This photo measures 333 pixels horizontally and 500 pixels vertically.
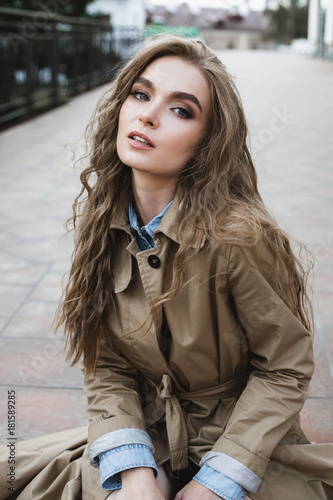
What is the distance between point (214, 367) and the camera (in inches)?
65.6

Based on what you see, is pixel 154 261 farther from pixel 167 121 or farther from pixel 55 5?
pixel 55 5

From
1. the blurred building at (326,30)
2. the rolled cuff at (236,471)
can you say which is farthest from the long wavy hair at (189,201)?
the blurred building at (326,30)

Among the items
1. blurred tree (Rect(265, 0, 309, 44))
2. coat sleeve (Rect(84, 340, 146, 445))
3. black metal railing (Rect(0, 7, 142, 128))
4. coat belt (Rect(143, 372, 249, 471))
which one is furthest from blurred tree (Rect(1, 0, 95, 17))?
blurred tree (Rect(265, 0, 309, 44))

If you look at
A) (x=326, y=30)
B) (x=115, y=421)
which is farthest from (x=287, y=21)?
(x=115, y=421)

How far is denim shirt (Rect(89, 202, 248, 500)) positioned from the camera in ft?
4.84

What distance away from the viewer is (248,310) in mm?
1576

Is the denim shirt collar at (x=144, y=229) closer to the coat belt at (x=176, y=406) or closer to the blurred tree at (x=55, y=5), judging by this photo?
the coat belt at (x=176, y=406)

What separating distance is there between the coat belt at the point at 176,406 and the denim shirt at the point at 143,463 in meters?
0.07

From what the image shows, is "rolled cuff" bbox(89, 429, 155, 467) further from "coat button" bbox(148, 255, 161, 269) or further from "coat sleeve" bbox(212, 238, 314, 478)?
"coat button" bbox(148, 255, 161, 269)

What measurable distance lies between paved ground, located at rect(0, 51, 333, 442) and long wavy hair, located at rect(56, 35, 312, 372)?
281mm

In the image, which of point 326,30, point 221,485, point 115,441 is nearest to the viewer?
point 221,485

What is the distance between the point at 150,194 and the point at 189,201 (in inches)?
5.8

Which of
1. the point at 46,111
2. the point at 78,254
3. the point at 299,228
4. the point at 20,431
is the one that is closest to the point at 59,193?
the point at 299,228

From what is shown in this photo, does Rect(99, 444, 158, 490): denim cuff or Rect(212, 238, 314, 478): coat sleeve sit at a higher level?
Rect(212, 238, 314, 478): coat sleeve
